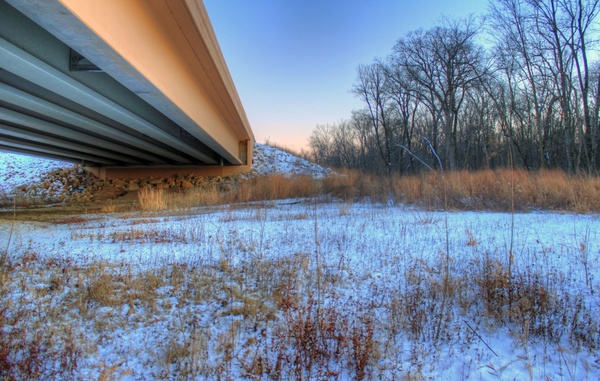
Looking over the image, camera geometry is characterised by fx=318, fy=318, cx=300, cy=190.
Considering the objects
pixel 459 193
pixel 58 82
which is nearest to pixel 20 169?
pixel 58 82

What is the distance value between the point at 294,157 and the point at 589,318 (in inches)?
991

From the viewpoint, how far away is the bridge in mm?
4555

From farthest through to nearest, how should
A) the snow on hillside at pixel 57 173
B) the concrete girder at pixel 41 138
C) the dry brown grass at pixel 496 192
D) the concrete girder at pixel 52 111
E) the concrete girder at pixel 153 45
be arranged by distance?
the snow on hillside at pixel 57 173
the concrete girder at pixel 41 138
the dry brown grass at pixel 496 192
the concrete girder at pixel 52 111
the concrete girder at pixel 153 45

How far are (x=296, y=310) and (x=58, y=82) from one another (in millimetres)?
6297

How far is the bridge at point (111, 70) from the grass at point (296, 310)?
3.14m

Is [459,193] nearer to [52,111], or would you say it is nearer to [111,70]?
[111,70]

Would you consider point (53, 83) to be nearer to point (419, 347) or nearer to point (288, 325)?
point (288, 325)

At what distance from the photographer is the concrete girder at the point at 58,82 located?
4.97 m

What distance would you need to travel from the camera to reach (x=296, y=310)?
3334mm

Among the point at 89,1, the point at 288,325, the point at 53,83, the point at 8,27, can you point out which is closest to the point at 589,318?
the point at 288,325

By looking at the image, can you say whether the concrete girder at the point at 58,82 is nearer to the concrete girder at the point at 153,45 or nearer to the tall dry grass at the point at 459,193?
the concrete girder at the point at 153,45

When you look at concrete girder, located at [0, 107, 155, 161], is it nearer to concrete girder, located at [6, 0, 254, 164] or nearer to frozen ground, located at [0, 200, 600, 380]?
frozen ground, located at [0, 200, 600, 380]

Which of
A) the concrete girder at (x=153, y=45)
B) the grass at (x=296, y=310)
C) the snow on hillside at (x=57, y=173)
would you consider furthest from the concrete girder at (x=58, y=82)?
the snow on hillside at (x=57, y=173)

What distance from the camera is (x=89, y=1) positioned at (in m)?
4.16
